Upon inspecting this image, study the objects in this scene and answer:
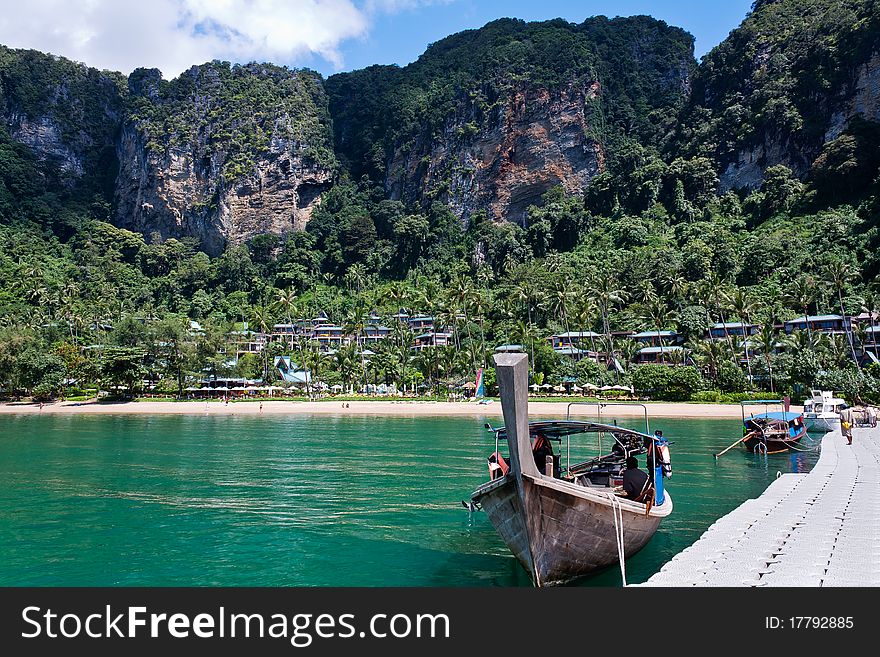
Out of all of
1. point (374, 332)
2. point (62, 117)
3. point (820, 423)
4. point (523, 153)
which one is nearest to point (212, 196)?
point (62, 117)

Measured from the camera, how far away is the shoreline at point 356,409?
58656 mm

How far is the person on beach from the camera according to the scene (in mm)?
32312

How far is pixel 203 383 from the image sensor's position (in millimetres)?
79625

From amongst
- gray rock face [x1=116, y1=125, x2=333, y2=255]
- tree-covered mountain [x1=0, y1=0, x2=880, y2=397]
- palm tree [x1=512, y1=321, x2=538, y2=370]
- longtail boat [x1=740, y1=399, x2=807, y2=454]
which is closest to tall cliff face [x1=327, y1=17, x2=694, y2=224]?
tree-covered mountain [x1=0, y1=0, x2=880, y2=397]

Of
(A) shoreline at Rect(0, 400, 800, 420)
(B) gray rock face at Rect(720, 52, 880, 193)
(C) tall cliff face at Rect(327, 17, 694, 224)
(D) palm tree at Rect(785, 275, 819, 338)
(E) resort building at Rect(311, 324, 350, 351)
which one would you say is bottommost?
(A) shoreline at Rect(0, 400, 800, 420)

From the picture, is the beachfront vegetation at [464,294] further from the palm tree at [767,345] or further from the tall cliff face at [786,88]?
the tall cliff face at [786,88]

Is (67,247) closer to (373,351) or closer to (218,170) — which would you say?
(218,170)

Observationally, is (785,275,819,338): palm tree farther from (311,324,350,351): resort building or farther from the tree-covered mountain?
(311,324,350,351): resort building

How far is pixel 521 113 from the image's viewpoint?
144625 millimetres

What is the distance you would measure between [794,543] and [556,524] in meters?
4.44

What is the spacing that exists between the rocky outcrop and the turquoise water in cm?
10697

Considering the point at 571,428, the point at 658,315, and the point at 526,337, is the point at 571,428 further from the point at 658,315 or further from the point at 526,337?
the point at 658,315

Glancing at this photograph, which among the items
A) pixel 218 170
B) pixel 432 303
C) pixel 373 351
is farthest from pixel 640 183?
pixel 218 170
